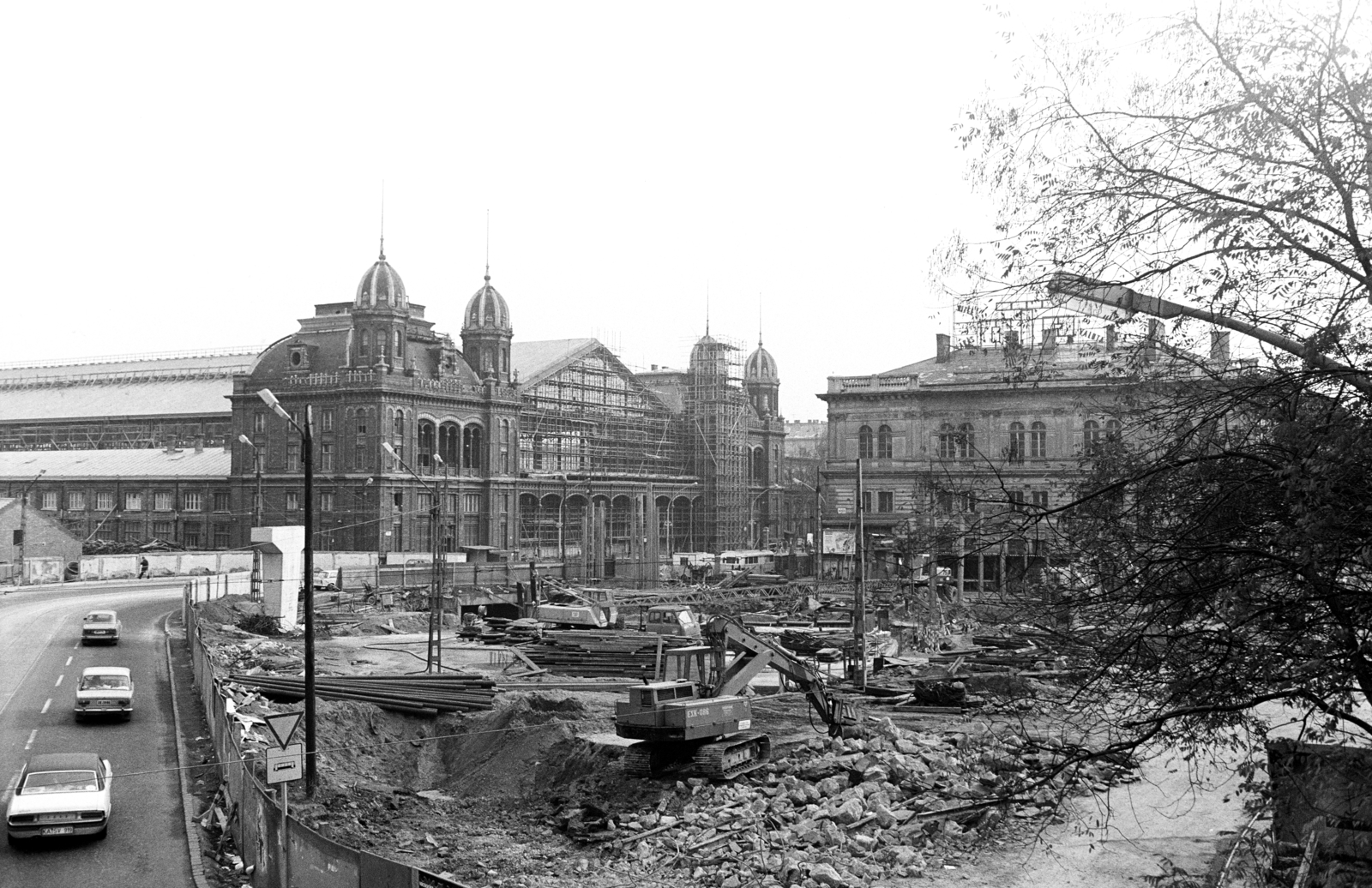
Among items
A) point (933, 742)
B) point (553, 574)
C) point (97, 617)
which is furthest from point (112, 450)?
point (933, 742)

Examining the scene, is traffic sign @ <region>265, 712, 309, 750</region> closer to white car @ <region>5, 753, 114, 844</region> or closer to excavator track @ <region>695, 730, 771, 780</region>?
white car @ <region>5, 753, 114, 844</region>

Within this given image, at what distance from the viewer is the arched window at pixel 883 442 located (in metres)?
77.6

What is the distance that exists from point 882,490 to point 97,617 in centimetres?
4618

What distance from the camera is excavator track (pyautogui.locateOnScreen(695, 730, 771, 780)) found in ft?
86.6

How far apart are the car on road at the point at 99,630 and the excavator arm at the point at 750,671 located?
25.8 m

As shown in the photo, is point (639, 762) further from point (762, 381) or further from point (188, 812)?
point (762, 381)

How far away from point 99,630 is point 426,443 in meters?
42.7

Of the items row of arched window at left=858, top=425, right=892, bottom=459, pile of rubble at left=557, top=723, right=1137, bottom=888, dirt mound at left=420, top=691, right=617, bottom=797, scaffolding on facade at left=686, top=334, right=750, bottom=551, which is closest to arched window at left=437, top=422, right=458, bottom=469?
scaffolding on facade at left=686, top=334, right=750, bottom=551

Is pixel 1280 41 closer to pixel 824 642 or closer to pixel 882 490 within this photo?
pixel 824 642

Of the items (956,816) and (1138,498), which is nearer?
(1138,498)

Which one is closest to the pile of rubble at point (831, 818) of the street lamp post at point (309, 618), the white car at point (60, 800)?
the street lamp post at point (309, 618)

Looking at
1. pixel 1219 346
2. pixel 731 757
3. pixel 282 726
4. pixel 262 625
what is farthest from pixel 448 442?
pixel 1219 346

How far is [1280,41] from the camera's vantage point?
9.55 meters

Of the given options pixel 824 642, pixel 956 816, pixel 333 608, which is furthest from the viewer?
pixel 333 608
